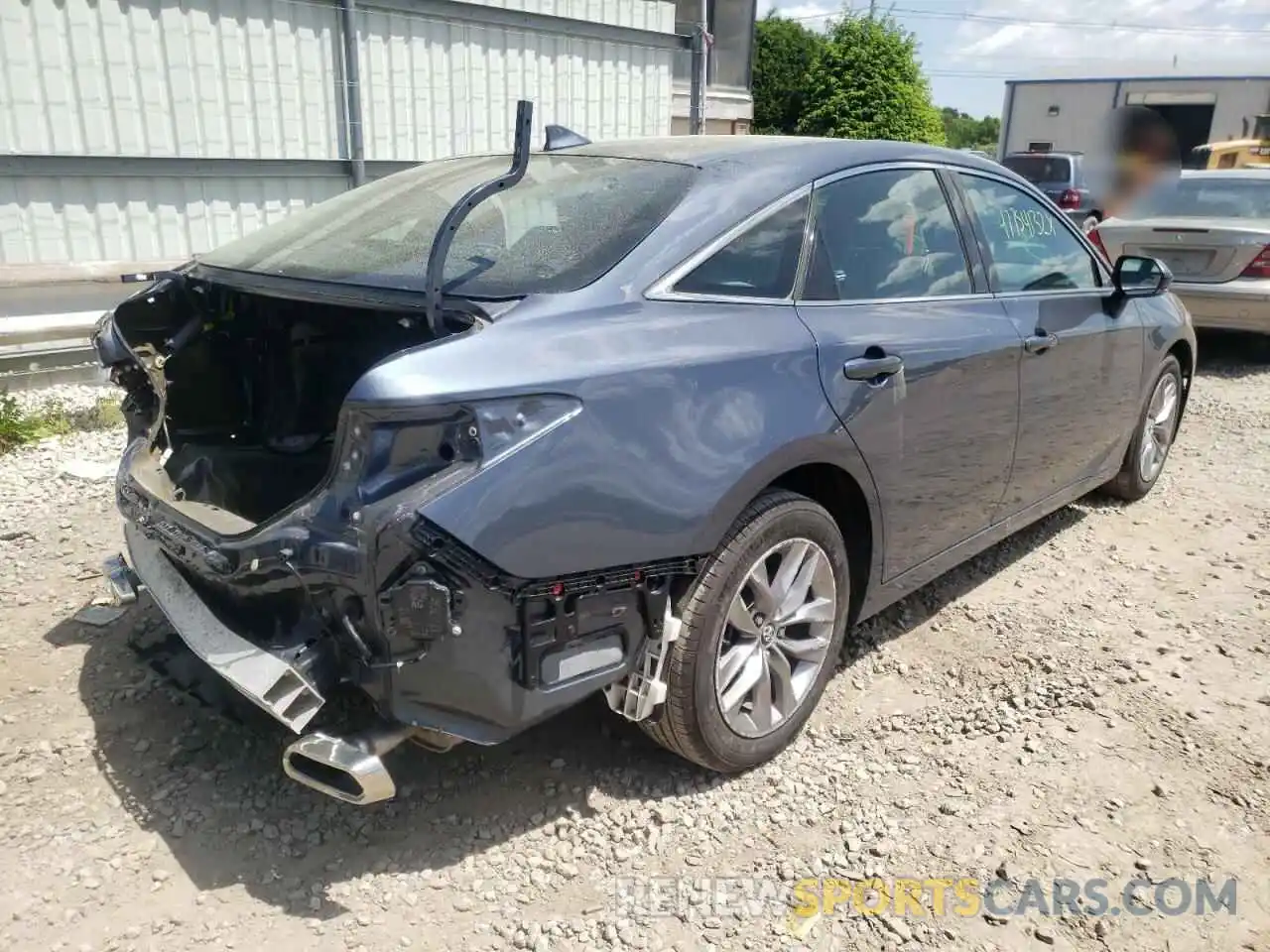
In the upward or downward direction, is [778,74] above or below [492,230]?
above

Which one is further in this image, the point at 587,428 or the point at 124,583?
the point at 124,583

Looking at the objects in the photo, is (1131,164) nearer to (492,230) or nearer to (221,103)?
(221,103)

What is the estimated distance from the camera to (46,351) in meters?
5.98

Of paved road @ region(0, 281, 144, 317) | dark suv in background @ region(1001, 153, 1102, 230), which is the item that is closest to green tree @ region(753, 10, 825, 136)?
dark suv in background @ region(1001, 153, 1102, 230)

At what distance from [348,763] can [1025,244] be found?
3.11 m

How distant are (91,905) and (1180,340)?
500cm

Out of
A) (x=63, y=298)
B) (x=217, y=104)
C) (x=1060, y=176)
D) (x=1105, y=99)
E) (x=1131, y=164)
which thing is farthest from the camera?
(x=1105, y=99)

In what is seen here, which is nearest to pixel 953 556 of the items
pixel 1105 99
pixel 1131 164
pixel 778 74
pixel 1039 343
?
pixel 1039 343

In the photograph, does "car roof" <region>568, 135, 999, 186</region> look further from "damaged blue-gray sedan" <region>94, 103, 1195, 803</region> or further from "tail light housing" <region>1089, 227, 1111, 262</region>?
"tail light housing" <region>1089, 227, 1111, 262</region>

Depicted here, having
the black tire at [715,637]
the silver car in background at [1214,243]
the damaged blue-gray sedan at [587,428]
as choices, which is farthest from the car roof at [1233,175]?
the black tire at [715,637]

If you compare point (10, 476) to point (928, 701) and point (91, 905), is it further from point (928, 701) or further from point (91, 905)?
point (928, 701)

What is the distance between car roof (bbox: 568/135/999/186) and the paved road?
420 centimetres

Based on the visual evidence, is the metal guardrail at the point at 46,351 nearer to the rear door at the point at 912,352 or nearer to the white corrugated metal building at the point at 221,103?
the white corrugated metal building at the point at 221,103

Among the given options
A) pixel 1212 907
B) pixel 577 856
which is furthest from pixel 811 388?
pixel 1212 907
